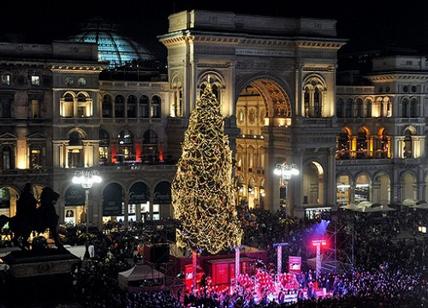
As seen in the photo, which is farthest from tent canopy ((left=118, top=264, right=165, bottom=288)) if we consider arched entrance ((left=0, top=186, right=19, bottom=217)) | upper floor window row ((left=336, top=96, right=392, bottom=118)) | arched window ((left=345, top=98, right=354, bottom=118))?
arched window ((left=345, top=98, right=354, bottom=118))

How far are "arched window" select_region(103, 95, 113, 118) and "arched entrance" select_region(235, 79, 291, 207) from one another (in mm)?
12494

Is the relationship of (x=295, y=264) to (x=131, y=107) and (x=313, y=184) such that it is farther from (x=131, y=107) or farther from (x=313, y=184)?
(x=313, y=184)

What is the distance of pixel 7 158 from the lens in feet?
210

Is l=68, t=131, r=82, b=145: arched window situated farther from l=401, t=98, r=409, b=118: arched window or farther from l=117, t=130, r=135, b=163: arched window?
l=401, t=98, r=409, b=118: arched window

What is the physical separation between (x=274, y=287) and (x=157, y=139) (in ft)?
111

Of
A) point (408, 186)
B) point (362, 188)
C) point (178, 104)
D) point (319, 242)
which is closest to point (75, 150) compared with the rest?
point (178, 104)

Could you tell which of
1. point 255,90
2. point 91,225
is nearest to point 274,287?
point 91,225

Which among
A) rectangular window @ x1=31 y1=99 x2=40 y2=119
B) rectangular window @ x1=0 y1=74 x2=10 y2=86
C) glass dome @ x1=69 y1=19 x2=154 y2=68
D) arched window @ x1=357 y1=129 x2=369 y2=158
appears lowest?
arched window @ x1=357 y1=129 x2=369 y2=158

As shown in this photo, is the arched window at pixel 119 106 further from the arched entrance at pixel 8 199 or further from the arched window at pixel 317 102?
the arched window at pixel 317 102

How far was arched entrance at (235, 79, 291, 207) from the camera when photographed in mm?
Result: 76438

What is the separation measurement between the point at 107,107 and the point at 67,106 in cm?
576

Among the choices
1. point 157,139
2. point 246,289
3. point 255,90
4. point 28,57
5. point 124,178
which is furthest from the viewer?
point 255,90

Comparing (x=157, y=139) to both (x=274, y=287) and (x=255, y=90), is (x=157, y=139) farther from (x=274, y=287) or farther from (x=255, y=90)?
(x=274, y=287)

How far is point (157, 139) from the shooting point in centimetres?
7400
